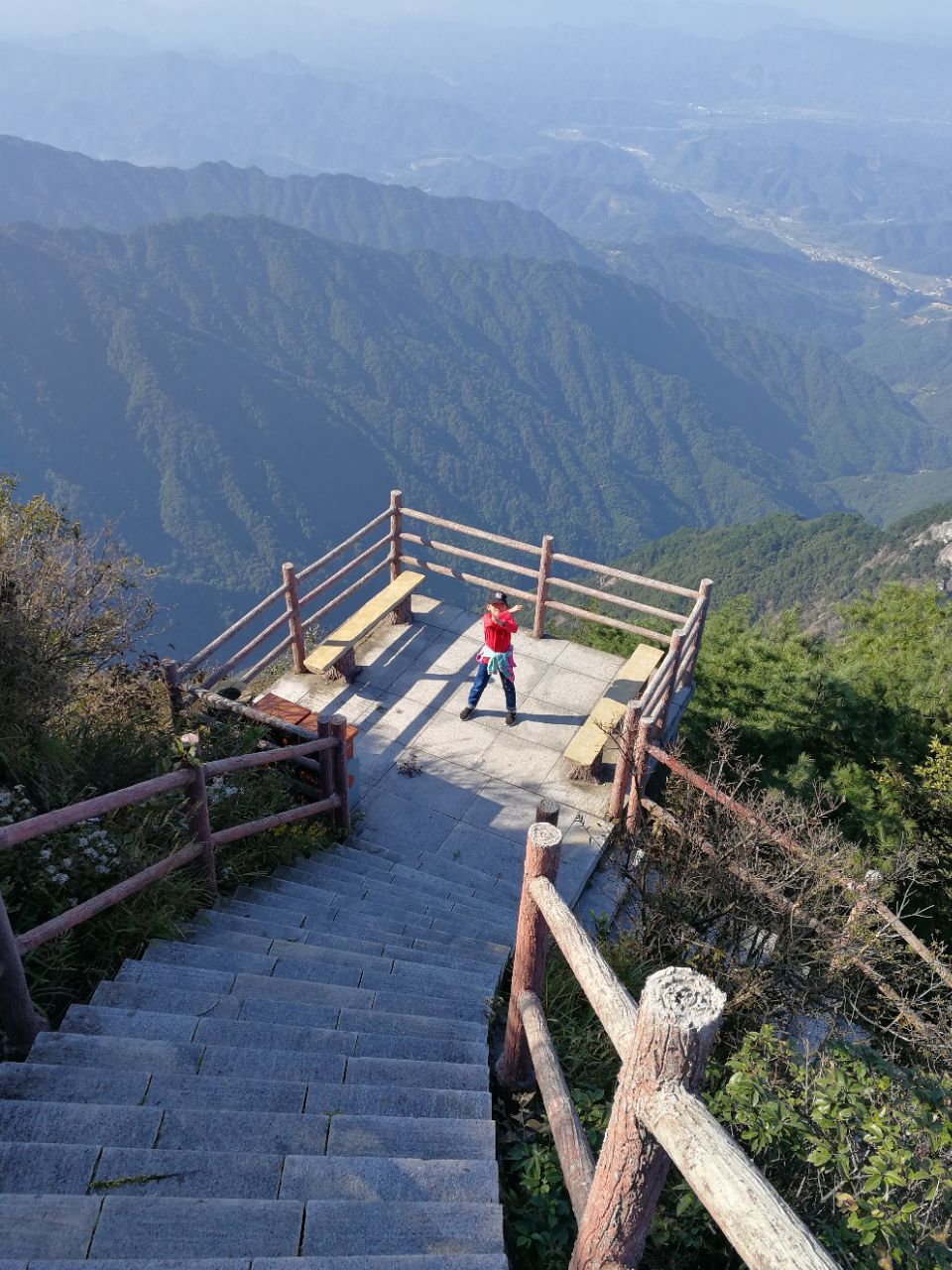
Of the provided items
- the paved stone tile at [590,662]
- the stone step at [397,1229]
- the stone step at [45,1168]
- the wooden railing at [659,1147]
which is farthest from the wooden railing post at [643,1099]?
the paved stone tile at [590,662]

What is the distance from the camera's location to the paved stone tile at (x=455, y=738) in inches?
307

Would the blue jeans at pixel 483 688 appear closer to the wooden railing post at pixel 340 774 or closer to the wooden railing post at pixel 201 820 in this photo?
the wooden railing post at pixel 340 774

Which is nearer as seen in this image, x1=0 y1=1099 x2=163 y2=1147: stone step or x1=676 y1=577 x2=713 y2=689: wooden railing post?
x1=0 y1=1099 x2=163 y2=1147: stone step

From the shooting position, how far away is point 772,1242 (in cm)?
138

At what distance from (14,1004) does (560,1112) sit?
206cm

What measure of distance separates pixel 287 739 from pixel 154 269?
206149 mm

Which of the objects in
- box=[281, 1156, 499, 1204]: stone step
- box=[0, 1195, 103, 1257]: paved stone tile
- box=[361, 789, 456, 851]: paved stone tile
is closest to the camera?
box=[0, 1195, 103, 1257]: paved stone tile

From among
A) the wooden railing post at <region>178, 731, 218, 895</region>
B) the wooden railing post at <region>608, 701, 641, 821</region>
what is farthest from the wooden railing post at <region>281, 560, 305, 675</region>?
the wooden railing post at <region>608, 701, 641, 821</region>

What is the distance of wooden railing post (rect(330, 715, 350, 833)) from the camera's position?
5.83 meters

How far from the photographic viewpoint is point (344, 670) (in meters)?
8.66

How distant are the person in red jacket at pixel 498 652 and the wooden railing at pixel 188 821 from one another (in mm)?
2083

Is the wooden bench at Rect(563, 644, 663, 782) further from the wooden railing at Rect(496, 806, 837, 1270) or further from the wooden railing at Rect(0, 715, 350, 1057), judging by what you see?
the wooden railing at Rect(496, 806, 837, 1270)

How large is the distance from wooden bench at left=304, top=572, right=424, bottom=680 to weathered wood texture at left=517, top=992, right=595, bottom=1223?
555cm

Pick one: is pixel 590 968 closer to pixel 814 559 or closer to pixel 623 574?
pixel 623 574
